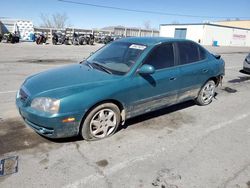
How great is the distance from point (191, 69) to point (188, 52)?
1.29 feet

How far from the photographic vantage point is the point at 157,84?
432cm

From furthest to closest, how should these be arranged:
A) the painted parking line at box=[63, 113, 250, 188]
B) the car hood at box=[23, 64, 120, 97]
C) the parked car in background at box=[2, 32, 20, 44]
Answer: the parked car in background at box=[2, 32, 20, 44], the car hood at box=[23, 64, 120, 97], the painted parking line at box=[63, 113, 250, 188]

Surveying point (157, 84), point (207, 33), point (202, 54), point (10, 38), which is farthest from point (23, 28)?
point (207, 33)

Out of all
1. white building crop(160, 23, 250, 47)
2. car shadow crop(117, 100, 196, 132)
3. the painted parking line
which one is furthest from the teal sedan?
white building crop(160, 23, 250, 47)

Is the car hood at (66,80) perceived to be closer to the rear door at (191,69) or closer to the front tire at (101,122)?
the front tire at (101,122)

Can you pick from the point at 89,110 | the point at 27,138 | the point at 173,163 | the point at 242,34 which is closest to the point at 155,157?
the point at 173,163

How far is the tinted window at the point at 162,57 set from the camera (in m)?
4.33

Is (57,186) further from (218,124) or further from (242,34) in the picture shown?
(242,34)

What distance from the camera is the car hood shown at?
3582mm

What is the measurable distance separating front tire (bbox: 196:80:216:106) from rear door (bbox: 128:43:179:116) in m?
1.16

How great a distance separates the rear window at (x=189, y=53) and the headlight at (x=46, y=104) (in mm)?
2679

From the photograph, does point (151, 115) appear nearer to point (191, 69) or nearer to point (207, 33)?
point (191, 69)

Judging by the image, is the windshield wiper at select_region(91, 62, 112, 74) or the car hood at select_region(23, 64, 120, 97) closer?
the car hood at select_region(23, 64, 120, 97)

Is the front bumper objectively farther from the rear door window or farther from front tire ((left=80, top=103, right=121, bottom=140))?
the rear door window
